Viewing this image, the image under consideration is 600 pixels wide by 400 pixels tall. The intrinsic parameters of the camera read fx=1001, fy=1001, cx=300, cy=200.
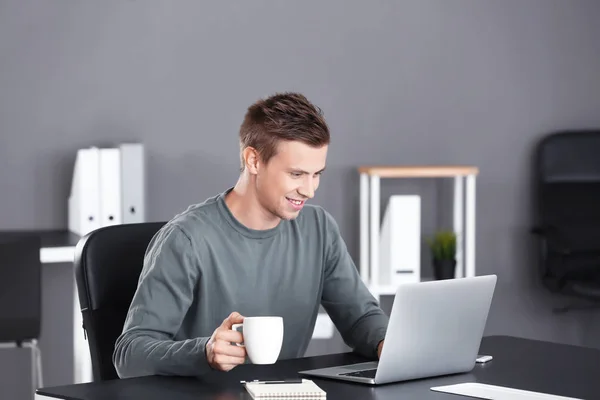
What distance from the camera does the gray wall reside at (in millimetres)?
3947

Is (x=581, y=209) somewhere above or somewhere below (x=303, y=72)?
below

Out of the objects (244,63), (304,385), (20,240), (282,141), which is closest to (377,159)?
(244,63)

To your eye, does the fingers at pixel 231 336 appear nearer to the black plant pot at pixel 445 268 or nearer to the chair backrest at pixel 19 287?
the chair backrest at pixel 19 287

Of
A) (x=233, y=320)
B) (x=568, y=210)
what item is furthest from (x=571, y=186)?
(x=233, y=320)

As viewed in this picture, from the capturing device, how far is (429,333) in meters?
1.69

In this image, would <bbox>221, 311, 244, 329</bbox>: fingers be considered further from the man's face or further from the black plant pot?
the black plant pot

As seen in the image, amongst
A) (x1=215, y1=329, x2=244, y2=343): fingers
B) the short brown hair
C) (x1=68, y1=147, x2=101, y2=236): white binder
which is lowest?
(x1=215, y1=329, x2=244, y2=343): fingers

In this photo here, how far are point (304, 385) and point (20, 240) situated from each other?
1990mm

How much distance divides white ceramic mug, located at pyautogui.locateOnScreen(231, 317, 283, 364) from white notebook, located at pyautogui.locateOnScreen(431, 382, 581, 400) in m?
0.28

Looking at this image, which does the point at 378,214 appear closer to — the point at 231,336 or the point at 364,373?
the point at 364,373

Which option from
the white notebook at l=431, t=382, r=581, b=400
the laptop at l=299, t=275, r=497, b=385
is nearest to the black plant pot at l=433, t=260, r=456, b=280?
the laptop at l=299, t=275, r=497, b=385

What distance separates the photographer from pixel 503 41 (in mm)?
4434

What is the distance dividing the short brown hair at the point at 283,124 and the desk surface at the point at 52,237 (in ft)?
4.96

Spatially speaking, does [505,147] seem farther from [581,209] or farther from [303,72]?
[303,72]
